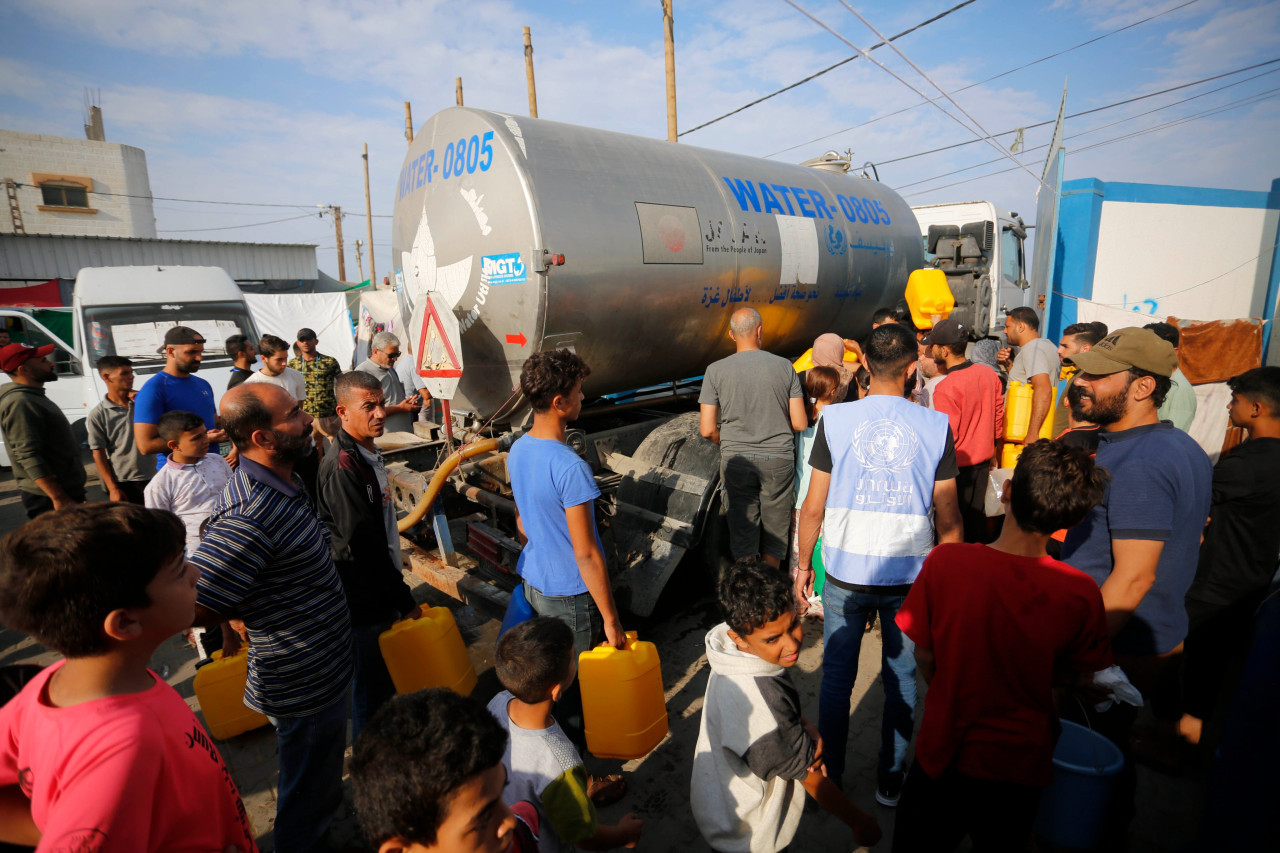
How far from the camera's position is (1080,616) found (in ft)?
5.49

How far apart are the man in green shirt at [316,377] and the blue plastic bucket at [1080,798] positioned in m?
6.31

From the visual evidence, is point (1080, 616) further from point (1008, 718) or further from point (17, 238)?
point (17, 238)

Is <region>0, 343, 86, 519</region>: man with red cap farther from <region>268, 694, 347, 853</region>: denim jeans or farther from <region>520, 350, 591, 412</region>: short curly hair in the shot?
<region>520, 350, 591, 412</region>: short curly hair

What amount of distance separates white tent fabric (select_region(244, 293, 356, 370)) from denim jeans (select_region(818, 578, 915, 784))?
52.5 ft

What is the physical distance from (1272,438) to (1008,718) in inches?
78.5

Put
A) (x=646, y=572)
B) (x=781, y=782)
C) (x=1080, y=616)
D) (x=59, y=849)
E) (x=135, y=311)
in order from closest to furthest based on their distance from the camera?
(x=59, y=849)
(x=1080, y=616)
(x=781, y=782)
(x=646, y=572)
(x=135, y=311)

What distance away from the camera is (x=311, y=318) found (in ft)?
53.5

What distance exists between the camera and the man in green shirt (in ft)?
20.0

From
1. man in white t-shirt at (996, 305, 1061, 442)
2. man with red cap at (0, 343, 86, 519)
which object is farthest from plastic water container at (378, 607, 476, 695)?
man in white t-shirt at (996, 305, 1061, 442)

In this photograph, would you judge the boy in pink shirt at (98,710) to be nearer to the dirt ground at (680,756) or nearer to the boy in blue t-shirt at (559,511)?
the boy in blue t-shirt at (559,511)

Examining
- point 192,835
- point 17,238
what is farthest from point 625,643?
point 17,238

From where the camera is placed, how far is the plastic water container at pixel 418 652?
114 inches

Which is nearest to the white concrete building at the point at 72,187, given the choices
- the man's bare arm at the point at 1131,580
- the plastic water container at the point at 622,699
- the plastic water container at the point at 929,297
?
the plastic water container at the point at 929,297

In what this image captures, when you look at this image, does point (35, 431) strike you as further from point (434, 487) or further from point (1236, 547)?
point (1236, 547)
